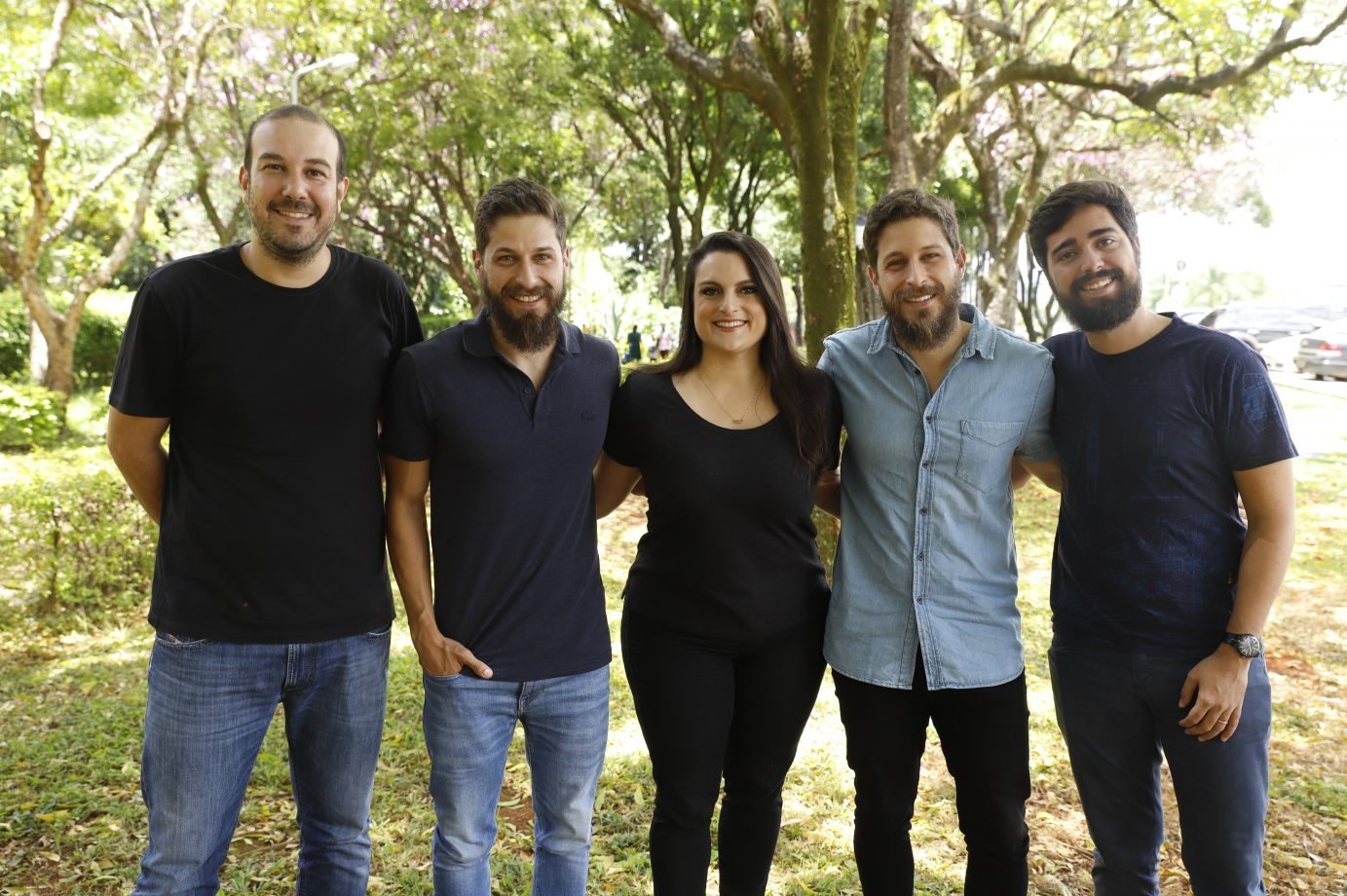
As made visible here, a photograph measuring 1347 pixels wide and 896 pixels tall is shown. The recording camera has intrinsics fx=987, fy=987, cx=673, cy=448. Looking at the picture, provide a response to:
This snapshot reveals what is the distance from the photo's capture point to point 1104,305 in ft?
9.11

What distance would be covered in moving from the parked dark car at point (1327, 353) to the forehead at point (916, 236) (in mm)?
23149

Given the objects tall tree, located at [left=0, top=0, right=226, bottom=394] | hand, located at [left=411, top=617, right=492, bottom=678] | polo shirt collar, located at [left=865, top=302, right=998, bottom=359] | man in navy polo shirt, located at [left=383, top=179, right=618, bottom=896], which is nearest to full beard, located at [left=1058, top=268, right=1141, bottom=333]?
polo shirt collar, located at [left=865, top=302, right=998, bottom=359]

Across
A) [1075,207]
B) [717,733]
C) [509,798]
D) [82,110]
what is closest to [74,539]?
[509,798]

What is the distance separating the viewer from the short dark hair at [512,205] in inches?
109

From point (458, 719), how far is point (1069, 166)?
20302 millimetres

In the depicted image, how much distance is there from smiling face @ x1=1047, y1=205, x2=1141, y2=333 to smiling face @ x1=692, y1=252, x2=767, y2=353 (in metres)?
0.88

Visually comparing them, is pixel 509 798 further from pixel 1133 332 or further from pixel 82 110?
pixel 82 110

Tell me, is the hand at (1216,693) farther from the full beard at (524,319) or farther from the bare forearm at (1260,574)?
the full beard at (524,319)

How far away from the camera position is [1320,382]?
21.7m

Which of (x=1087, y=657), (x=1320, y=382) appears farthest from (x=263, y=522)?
(x=1320, y=382)

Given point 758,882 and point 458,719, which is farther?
point 758,882

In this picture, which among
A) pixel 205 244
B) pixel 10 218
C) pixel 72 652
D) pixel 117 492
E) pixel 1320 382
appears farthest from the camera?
pixel 205 244

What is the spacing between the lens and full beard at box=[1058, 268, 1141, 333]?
9.09 feet

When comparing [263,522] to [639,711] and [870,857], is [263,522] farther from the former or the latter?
[870,857]
